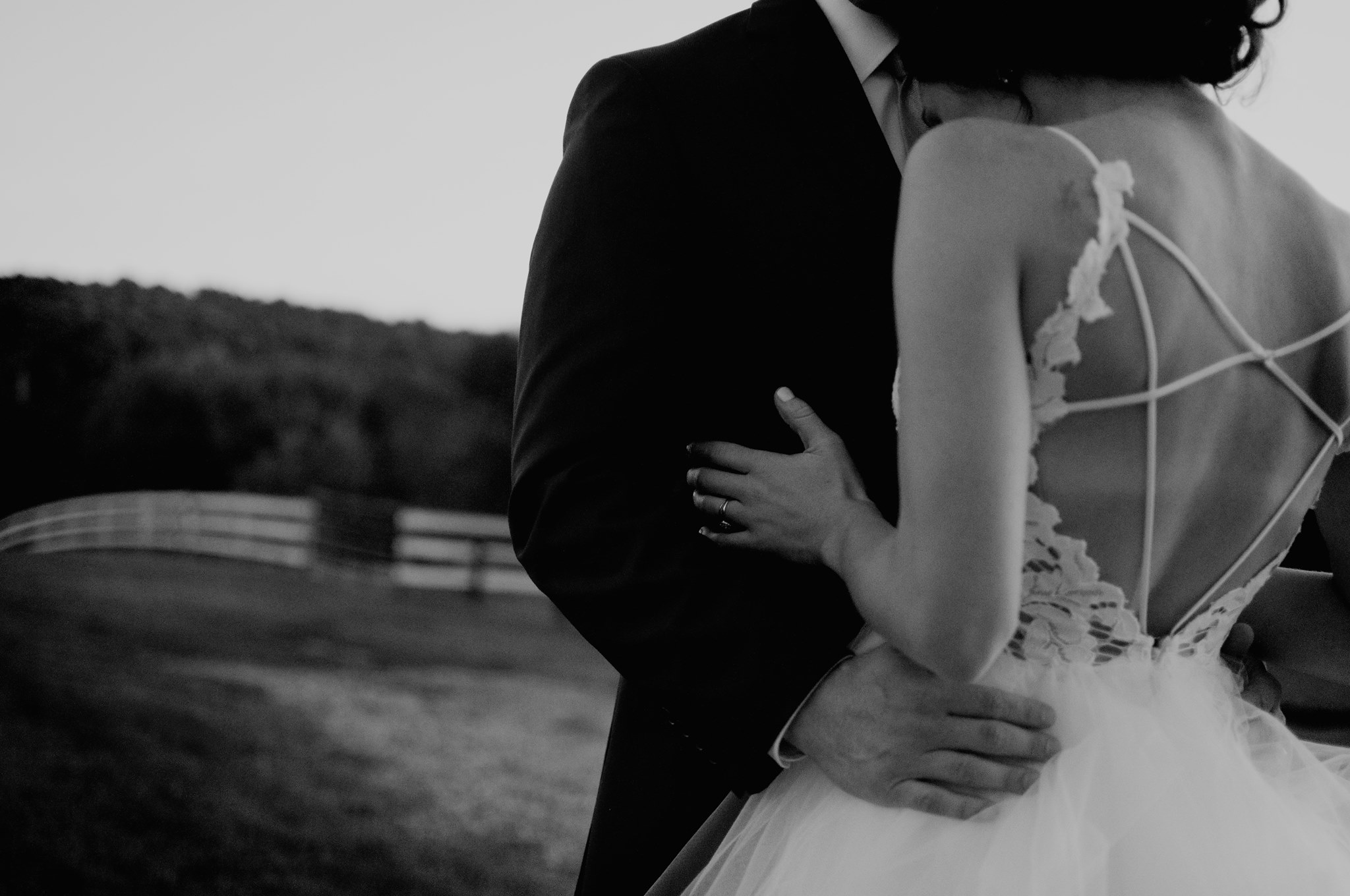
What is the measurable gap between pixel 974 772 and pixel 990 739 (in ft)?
0.11

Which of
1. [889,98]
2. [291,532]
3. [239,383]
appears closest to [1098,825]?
[889,98]

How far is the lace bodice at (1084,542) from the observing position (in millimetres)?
875

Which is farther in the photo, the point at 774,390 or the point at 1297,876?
the point at 774,390

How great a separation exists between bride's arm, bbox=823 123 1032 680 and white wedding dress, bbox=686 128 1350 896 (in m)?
0.07

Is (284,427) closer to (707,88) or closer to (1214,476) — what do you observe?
(707,88)

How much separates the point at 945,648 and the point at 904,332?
0.25 m

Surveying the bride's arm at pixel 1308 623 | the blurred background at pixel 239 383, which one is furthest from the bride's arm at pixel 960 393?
the blurred background at pixel 239 383

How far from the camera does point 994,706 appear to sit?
103cm

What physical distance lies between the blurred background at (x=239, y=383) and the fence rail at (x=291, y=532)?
27 mm

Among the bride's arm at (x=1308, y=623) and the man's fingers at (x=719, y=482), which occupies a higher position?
the man's fingers at (x=719, y=482)

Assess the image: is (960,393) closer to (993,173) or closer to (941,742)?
(993,173)

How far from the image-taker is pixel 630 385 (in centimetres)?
119

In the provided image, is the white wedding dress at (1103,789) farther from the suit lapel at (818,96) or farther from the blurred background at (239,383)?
the blurred background at (239,383)

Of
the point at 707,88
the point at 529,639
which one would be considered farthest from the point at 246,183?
the point at 529,639
